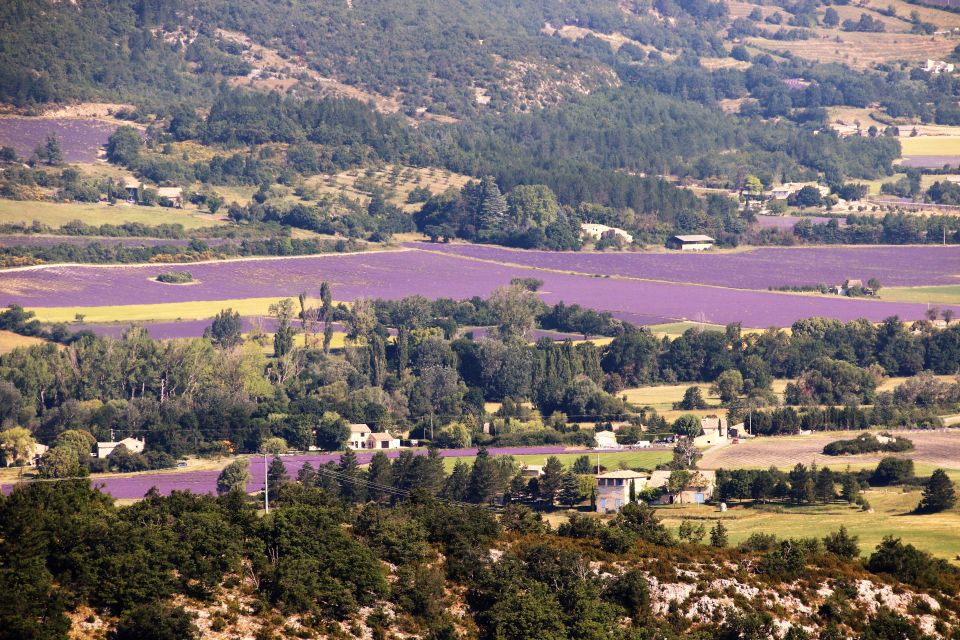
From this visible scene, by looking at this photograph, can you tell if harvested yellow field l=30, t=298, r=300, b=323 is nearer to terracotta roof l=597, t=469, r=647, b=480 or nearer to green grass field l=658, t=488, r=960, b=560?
terracotta roof l=597, t=469, r=647, b=480

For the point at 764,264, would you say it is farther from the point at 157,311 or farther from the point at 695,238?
the point at 157,311

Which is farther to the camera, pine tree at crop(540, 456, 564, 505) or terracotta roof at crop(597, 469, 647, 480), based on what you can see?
terracotta roof at crop(597, 469, 647, 480)

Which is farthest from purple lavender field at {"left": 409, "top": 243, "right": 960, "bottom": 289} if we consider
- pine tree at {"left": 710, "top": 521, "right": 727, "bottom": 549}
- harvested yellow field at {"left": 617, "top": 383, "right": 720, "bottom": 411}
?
pine tree at {"left": 710, "top": 521, "right": 727, "bottom": 549}

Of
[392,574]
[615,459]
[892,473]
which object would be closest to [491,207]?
[615,459]

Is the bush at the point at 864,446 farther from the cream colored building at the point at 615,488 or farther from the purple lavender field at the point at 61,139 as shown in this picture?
the purple lavender field at the point at 61,139

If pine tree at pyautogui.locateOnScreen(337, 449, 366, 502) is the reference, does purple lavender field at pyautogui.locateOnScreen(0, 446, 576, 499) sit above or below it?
below

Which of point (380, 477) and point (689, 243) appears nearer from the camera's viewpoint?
point (380, 477)
